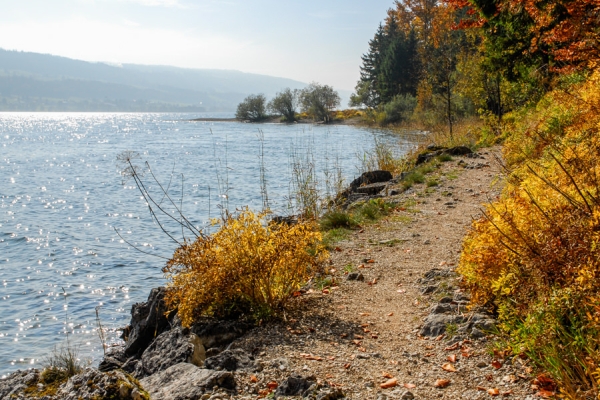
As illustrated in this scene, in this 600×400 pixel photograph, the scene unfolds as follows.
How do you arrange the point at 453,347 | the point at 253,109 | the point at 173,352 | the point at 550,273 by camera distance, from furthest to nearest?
the point at 253,109
the point at 173,352
the point at 453,347
the point at 550,273

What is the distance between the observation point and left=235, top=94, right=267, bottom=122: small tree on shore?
86688mm

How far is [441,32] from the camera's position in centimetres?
2864

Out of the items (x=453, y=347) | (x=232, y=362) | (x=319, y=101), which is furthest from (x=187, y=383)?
(x=319, y=101)

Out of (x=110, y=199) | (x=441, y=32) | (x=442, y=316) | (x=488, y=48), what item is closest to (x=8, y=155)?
(x=110, y=199)

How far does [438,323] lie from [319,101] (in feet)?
239

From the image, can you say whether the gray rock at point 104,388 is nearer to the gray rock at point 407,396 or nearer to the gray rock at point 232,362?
the gray rock at point 232,362

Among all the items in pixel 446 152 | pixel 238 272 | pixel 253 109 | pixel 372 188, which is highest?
pixel 253 109

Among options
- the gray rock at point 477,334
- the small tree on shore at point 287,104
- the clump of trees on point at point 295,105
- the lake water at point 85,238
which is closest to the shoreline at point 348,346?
the gray rock at point 477,334

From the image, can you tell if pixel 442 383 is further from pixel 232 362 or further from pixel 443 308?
pixel 232 362

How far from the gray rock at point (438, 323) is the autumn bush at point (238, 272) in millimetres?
1461

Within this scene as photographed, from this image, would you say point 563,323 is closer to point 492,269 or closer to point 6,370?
point 492,269

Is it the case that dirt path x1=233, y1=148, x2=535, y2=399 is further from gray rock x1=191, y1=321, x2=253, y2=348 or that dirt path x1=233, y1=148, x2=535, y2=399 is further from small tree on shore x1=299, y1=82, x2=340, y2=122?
small tree on shore x1=299, y1=82, x2=340, y2=122

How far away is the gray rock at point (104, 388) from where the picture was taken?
3.62 m

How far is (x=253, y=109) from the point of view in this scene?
87062mm
